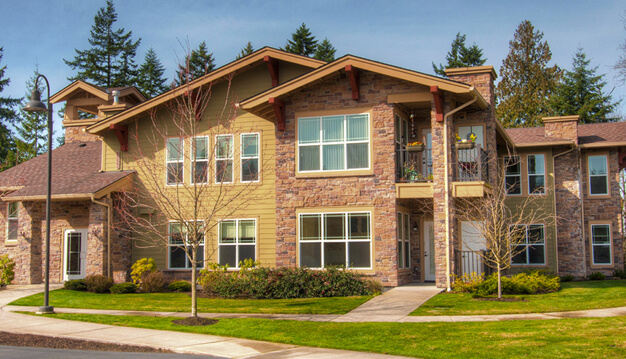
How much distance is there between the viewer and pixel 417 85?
17.7 m

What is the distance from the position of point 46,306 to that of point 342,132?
9495 millimetres

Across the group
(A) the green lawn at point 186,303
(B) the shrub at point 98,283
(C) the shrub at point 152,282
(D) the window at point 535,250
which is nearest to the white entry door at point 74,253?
(B) the shrub at point 98,283

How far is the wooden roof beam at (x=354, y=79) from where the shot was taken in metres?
17.6

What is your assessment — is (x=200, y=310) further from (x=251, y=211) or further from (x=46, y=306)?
(x=251, y=211)

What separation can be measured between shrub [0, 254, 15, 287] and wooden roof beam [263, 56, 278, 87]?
11.0 metres

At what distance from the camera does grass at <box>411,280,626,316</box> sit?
1304 centimetres

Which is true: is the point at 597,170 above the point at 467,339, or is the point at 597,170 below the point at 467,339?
above

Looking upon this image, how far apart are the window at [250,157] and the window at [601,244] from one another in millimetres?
14232

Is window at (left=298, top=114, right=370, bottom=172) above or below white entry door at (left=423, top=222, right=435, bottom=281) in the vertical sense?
above

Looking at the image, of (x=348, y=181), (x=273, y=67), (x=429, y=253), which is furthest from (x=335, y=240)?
(x=273, y=67)

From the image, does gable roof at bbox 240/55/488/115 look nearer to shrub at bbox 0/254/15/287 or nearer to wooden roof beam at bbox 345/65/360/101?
wooden roof beam at bbox 345/65/360/101

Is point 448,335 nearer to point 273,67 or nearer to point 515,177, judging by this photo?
point 273,67

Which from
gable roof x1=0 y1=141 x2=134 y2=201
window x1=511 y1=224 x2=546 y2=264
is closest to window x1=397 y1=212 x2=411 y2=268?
window x1=511 y1=224 x2=546 y2=264

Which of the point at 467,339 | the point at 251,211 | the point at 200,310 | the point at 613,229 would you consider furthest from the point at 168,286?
the point at 613,229
